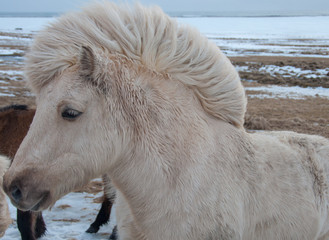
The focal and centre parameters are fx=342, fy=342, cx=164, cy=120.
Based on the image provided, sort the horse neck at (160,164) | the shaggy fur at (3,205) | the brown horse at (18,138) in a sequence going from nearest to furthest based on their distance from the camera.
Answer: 1. the horse neck at (160,164)
2. the shaggy fur at (3,205)
3. the brown horse at (18,138)

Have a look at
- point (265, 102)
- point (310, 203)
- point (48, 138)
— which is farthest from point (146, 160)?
point (265, 102)

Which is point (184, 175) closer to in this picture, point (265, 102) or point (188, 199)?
point (188, 199)

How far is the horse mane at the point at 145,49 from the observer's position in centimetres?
204

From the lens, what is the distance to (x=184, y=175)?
6.42 feet

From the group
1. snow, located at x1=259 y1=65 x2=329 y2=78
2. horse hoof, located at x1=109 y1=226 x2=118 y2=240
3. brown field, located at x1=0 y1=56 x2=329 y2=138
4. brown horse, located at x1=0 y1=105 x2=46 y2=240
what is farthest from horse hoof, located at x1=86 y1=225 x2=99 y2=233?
snow, located at x1=259 y1=65 x2=329 y2=78

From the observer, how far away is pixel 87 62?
1875 mm

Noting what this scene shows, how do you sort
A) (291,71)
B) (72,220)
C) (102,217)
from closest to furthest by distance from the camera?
(102,217) → (72,220) → (291,71)

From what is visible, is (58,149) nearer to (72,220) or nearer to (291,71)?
(72,220)

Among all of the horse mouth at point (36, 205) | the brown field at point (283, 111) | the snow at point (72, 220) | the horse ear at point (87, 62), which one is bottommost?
the brown field at point (283, 111)

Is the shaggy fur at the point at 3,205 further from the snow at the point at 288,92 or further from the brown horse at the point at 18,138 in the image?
the snow at the point at 288,92

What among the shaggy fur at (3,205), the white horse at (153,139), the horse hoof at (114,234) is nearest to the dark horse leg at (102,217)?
the horse hoof at (114,234)

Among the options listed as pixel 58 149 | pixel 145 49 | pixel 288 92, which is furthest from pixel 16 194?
pixel 288 92

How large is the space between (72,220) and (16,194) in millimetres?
3256

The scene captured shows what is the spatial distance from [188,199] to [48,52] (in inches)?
46.6
